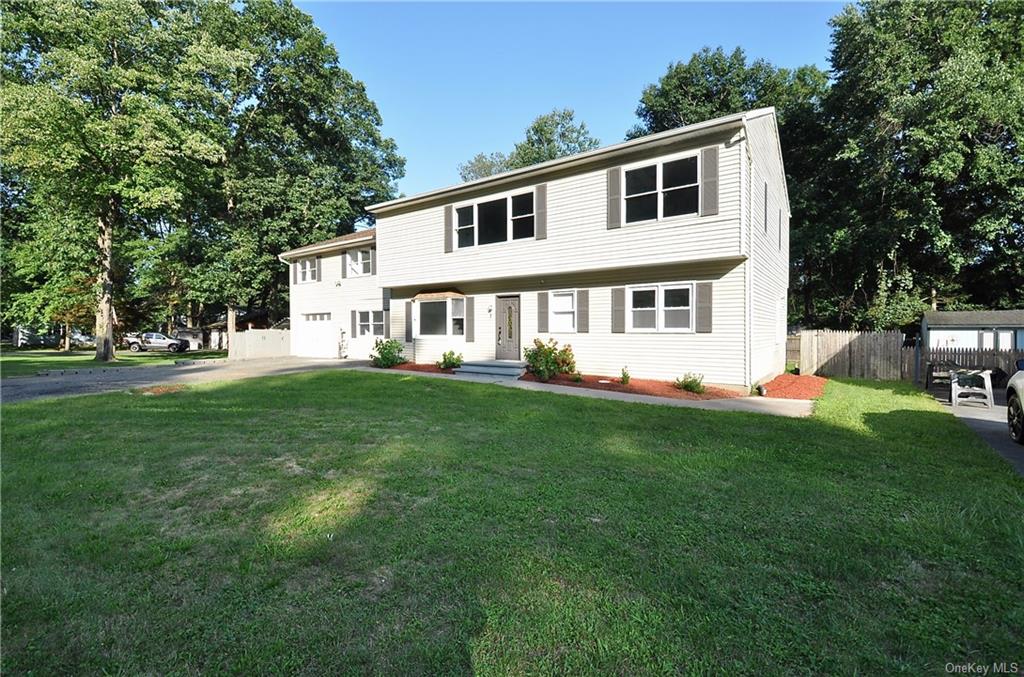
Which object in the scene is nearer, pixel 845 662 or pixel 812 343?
pixel 845 662

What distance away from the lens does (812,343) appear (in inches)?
583

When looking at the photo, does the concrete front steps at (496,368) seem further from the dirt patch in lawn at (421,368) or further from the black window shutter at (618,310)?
the black window shutter at (618,310)

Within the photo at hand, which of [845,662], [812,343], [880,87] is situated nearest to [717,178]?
[812,343]

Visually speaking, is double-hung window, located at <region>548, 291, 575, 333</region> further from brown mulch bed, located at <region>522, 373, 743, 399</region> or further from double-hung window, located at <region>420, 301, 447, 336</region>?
double-hung window, located at <region>420, 301, 447, 336</region>

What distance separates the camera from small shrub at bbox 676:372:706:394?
1059cm

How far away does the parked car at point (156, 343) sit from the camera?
31.6m

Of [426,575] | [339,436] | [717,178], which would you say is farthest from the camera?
[717,178]

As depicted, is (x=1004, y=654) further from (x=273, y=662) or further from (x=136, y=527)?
(x=136, y=527)

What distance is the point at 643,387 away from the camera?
36.4 ft

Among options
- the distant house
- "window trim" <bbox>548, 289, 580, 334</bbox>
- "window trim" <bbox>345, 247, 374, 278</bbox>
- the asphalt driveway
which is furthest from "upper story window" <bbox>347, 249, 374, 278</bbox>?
the distant house

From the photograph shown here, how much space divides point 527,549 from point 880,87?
78.9 ft

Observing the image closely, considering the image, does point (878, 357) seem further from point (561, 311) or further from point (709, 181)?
point (561, 311)

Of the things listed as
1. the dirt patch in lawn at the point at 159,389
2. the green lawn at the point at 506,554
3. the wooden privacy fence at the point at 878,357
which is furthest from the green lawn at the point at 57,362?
the wooden privacy fence at the point at 878,357

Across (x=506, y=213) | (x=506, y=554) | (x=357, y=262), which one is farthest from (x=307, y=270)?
(x=506, y=554)
